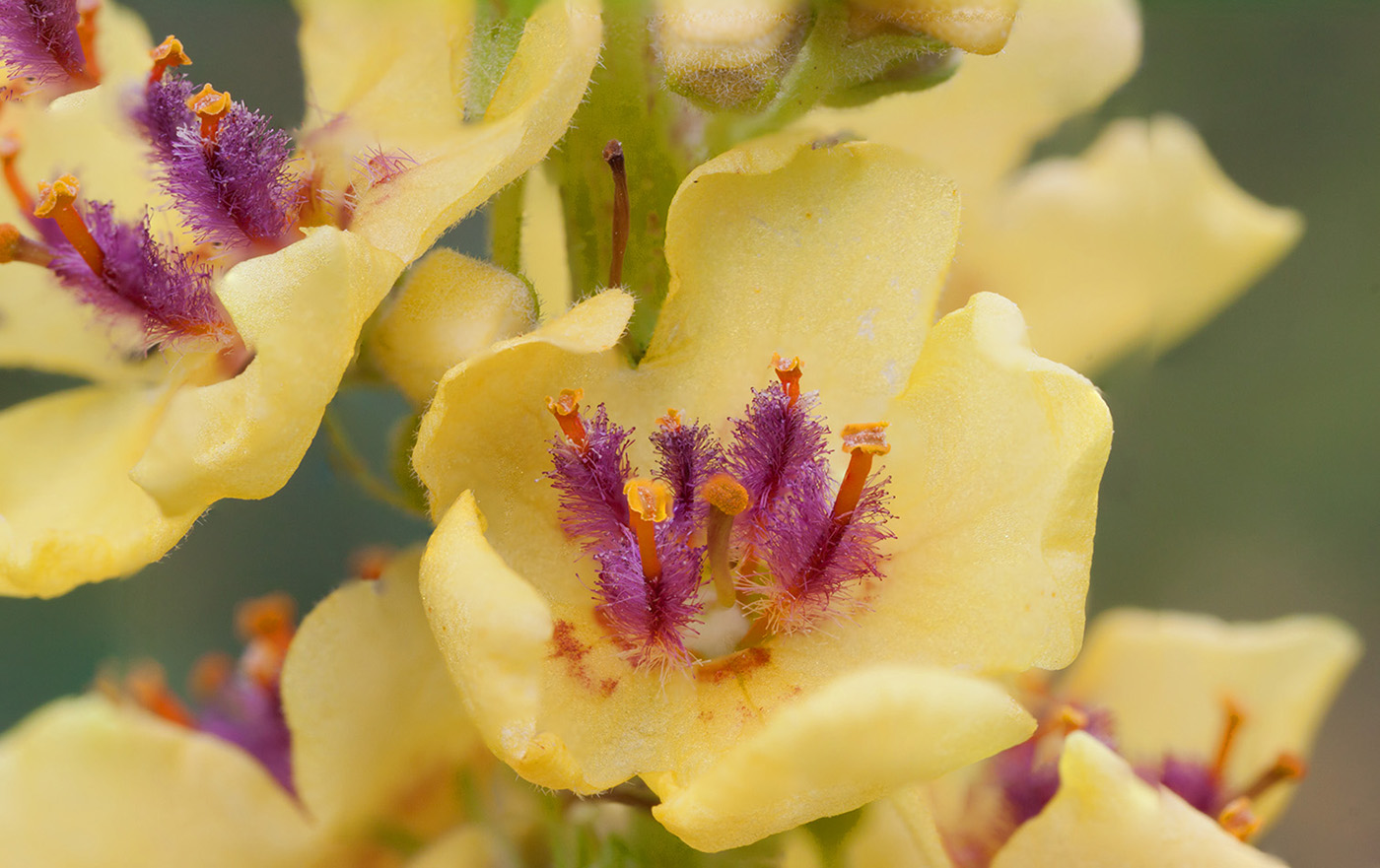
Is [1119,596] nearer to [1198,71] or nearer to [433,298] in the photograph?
[1198,71]

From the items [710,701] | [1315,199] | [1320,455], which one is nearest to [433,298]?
[710,701]

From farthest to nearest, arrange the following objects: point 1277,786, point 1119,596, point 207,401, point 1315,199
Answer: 1. point 1315,199
2. point 1119,596
3. point 1277,786
4. point 207,401

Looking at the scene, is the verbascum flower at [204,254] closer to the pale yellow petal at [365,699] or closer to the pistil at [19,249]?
the pistil at [19,249]

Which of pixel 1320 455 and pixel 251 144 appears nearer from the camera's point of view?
pixel 251 144

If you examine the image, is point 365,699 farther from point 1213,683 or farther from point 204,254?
point 1213,683

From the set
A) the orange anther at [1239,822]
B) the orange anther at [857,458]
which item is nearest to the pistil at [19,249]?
the orange anther at [857,458]

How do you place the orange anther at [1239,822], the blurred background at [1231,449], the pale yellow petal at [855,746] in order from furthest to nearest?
the blurred background at [1231,449]
the orange anther at [1239,822]
the pale yellow petal at [855,746]
